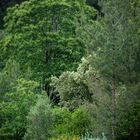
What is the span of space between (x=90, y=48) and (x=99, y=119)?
2992 mm

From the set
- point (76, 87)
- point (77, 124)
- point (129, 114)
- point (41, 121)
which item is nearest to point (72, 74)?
point (76, 87)

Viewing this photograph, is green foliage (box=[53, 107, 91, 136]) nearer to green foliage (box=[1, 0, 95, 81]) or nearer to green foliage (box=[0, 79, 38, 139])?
green foliage (box=[0, 79, 38, 139])

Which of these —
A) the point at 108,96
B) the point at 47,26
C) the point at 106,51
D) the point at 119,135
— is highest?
the point at 47,26

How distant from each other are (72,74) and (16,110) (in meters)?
4.57

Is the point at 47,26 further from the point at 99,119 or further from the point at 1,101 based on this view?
the point at 99,119

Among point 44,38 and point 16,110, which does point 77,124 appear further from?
point 44,38

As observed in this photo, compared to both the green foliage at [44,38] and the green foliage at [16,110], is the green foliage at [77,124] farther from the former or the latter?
the green foliage at [44,38]

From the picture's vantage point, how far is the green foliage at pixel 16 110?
89.6ft

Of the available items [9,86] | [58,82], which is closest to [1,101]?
[9,86]

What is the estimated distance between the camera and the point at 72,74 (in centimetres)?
3080

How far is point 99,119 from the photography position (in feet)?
74.6

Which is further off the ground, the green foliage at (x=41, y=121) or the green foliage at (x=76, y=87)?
the green foliage at (x=76, y=87)

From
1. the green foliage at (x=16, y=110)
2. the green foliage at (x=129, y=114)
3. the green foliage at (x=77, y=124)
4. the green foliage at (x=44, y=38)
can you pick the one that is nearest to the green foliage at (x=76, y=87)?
the green foliage at (x=16, y=110)

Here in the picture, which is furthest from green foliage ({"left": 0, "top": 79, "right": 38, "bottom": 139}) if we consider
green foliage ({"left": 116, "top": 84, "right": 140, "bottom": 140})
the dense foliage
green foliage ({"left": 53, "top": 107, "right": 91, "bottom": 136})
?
green foliage ({"left": 116, "top": 84, "right": 140, "bottom": 140})
